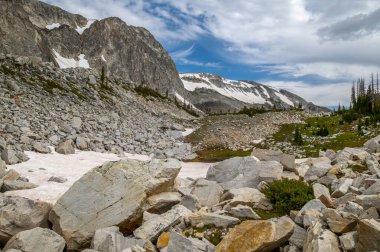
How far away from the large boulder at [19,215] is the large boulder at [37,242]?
Answer: 5.70ft

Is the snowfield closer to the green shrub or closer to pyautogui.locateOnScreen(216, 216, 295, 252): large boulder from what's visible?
pyautogui.locateOnScreen(216, 216, 295, 252): large boulder

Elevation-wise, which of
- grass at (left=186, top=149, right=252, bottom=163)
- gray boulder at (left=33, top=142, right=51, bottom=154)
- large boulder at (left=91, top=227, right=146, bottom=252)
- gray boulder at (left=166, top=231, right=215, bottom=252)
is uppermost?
gray boulder at (left=33, top=142, right=51, bottom=154)

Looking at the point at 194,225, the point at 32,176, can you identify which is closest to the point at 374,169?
the point at 194,225

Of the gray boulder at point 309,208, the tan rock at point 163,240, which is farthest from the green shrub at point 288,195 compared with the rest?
the tan rock at point 163,240

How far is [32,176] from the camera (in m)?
26.8

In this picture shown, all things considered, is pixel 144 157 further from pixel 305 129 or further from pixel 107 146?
pixel 305 129

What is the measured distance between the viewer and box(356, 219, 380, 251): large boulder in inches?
406

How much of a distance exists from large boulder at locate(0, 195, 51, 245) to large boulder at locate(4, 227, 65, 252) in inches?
68.4

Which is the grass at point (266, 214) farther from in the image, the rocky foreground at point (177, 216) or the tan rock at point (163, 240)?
the tan rock at point (163, 240)

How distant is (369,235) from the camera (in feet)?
34.4

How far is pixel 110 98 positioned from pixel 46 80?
1536 cm

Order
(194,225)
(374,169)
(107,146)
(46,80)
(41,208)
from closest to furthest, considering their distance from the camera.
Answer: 1. (194,225)
2. (41,208)
3. (374,169)
4. (107,146)
5. (46,80)

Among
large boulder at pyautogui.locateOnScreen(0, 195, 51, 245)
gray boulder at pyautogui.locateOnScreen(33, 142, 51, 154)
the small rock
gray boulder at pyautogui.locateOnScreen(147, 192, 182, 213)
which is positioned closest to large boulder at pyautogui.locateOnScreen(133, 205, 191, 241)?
gray boulder at pyautogui.locateOnScreen(147, 192, 182, 213)

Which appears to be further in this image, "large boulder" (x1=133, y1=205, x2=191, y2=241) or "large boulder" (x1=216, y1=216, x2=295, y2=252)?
"large boulder" (x1=133, y1=205, x2=191, y2=241)
